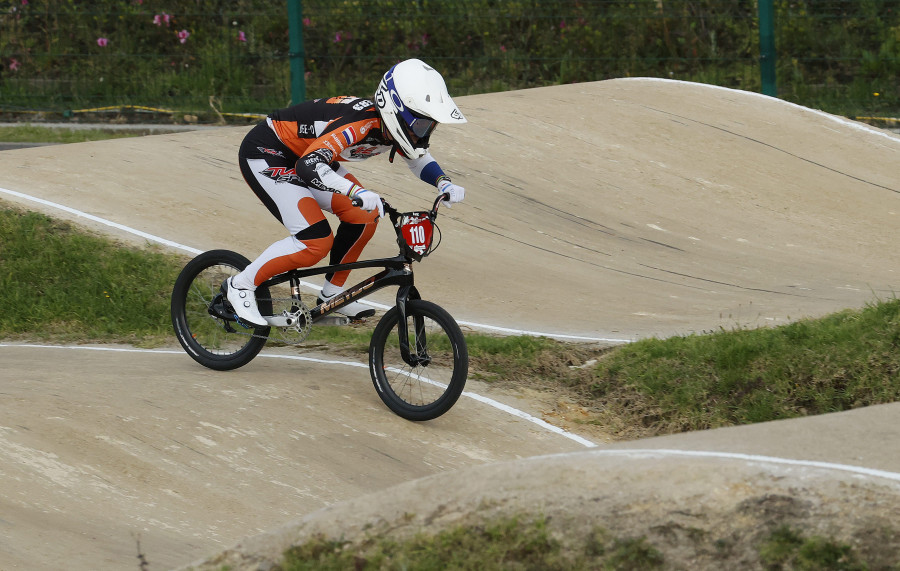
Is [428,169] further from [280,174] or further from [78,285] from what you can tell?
[78,285]

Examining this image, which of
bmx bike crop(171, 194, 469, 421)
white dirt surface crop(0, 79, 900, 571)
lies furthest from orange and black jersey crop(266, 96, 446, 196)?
white dirt surface crop(0, 79, 900, 571)

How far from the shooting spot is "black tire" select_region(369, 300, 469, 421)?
5.74m

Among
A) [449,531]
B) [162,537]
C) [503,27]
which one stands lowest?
[162,537]

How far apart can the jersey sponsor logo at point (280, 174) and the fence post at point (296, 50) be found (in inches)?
285

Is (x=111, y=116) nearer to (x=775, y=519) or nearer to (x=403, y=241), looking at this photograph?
(x=403, y=241)

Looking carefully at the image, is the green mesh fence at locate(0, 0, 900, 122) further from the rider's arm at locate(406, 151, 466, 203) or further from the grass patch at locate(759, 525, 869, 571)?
the grass patch at locate(759, 525, 869, 571)

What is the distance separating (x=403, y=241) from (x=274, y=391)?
1.19 m

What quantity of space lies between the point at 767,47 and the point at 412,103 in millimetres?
9253

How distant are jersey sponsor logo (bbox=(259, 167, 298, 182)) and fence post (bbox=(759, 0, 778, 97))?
9199 mm

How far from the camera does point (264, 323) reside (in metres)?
6.38

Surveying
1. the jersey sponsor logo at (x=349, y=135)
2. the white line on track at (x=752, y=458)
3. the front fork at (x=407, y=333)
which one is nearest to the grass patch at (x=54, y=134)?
the jersey sponsor logo at (x=349, y=135)

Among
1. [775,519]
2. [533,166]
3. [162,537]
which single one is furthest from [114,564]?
[533,166]

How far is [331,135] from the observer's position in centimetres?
597

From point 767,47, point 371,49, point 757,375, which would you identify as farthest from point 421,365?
point 371,49
